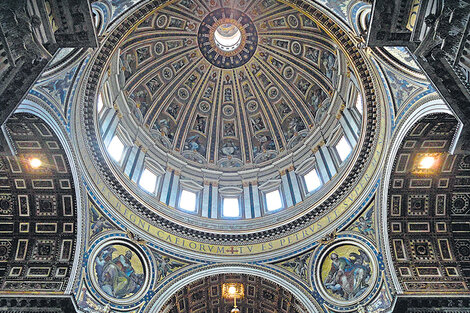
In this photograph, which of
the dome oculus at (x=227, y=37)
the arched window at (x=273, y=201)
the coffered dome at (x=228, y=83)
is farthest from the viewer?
the dome oculus at (x=227, y=37)

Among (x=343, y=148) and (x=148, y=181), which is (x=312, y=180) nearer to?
(x=343, y=148)

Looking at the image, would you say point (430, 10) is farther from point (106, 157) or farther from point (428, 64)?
point (106, 157)

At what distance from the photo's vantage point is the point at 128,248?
20469 millimetres

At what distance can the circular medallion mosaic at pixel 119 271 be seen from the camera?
61.9 ft

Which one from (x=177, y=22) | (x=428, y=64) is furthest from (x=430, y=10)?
(x=177, y=22)

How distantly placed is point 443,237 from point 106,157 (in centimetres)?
1616

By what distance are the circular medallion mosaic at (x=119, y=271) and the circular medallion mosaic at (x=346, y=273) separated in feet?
28.5

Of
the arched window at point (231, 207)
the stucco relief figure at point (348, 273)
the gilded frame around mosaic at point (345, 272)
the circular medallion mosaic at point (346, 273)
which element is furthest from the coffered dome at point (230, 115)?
the stucco relief figure at point (348, 273)

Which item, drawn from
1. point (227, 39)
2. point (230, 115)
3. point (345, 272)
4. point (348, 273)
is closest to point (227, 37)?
point (227, 39)

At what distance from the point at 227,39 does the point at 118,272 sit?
2054cm

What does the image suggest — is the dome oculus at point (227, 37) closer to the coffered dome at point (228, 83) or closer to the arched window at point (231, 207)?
the coffered dome at point (228, 83)

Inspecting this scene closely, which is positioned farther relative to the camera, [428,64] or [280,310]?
[280,310]

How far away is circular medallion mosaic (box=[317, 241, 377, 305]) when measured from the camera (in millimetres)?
19141

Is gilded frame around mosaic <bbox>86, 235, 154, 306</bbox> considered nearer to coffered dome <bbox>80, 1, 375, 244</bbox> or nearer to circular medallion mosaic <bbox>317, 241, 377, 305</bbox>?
coffered dome <bbox>80, 1, 375, 244</bbox>
